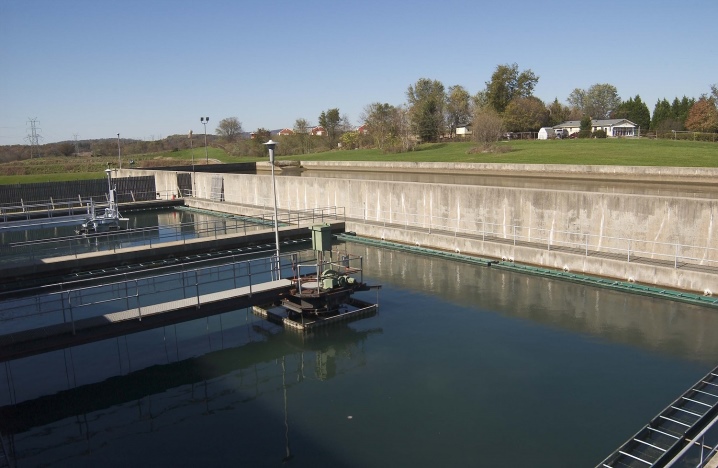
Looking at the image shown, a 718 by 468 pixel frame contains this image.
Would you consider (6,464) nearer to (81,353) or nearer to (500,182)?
(81,353)

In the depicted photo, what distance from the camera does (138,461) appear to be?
31.2ft

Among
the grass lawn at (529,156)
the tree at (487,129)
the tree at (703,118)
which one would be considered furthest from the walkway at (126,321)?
the tree at (703,118)

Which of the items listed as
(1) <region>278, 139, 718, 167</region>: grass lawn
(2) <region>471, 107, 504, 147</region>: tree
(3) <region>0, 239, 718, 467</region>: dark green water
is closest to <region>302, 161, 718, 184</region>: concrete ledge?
(1) <region>278, 139, 718, 167</region>: grass lawn

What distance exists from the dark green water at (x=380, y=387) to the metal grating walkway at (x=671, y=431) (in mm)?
295

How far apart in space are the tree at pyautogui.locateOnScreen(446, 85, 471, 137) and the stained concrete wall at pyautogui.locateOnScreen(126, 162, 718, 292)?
3299 inches

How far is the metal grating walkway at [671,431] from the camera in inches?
352

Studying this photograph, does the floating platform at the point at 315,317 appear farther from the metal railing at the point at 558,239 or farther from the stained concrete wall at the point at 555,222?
the metal railing at the point at 558,239

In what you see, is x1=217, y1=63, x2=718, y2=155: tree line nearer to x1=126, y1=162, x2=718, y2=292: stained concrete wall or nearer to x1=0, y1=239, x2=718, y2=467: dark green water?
x1=126, y1=162, x2=718, y2=292: stained concrete wall

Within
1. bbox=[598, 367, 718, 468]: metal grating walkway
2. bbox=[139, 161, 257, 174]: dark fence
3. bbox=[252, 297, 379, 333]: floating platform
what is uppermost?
bbox=[139, 161, 257, 174]: dark fence

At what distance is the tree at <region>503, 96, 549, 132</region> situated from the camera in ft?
284

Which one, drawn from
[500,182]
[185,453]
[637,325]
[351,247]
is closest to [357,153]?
[500,182]

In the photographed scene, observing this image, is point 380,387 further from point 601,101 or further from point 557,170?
point 601,101

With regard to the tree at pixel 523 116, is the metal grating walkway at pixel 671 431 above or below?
below

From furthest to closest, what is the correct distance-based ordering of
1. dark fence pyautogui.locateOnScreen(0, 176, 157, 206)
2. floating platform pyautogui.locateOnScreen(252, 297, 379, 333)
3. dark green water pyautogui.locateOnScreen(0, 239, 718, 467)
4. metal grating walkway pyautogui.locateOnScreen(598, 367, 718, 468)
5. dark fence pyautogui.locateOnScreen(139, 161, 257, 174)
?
dark fence pyautogui.locateOnScreen(139, 161, 257, 174), dark fence pyautogui.locateOnScreen(0, 176, 157, 206), floating platform pyautogui.locateOnScreen(252, 297, 379, 333), dark green water pyautogui.locateOnScreen(0, 239, 718, 467), metal grating walkway pyautogui.locateOnScreen(598, 367, 718, 468)
